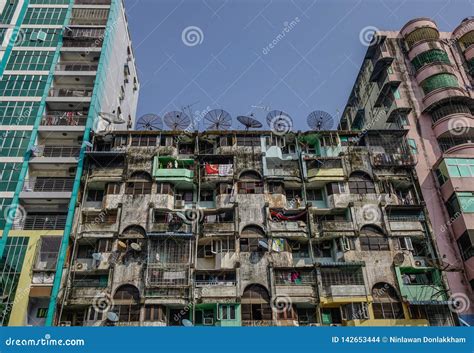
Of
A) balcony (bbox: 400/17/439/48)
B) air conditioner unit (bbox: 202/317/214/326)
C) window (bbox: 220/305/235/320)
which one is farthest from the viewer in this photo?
balcony (bbox: 400/17/439/48)

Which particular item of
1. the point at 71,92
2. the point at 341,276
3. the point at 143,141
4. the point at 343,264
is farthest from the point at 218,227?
the point at 71,92

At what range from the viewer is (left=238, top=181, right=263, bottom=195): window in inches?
1391

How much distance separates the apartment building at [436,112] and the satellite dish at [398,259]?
120 inches

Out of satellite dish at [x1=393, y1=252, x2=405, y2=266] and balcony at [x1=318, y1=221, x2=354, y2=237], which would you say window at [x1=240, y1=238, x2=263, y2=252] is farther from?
satellite dish at [x1=393, y1=252, x2=405, y2=266]

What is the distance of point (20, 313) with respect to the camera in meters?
29.2

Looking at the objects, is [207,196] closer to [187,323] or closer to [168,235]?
[168,235]

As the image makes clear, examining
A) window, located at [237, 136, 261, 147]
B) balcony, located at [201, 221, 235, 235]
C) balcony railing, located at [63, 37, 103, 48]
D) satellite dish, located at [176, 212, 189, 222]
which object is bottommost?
balcony, located at [201, 221, 235, 235]

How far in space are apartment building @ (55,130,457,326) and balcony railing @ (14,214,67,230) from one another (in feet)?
5.82

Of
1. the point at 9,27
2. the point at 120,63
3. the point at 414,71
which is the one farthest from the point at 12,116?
the point at 414,71

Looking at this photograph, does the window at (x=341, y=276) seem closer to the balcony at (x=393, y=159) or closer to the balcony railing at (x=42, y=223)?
the balcony at (x=393, y=159)

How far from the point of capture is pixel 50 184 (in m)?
36.0

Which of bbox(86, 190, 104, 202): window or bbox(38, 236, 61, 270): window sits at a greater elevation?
bbox(86, 190, 104, 202): window

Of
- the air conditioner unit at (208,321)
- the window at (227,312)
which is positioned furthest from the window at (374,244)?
the air conditioner unit at (208,321)

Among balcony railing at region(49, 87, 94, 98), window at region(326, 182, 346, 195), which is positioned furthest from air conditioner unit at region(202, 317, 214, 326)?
balcony railing at region(49, 87, 94, 98)
